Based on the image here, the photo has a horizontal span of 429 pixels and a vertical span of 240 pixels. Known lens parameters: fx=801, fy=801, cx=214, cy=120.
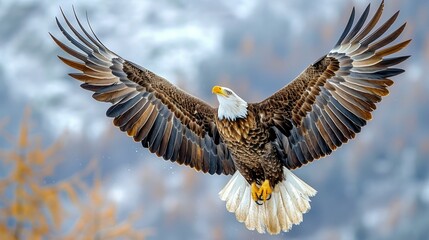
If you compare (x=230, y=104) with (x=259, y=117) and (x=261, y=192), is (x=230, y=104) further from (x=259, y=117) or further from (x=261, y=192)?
(x=261, y=192)

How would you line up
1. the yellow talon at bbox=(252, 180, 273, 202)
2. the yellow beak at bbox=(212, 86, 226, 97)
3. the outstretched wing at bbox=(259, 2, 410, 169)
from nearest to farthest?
the outstretched wing at bbox=(259, 2, 410, 169), the yellow beak at bbox=(212, 86, 226, 97), the yellow talon at bbox=(252, 180, 273, 202)

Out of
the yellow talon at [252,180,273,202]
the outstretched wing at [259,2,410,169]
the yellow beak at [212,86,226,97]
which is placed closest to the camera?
the outstretched wing at [259,2,410,169]

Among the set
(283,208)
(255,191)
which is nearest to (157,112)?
(255,191)

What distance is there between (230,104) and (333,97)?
684 millimetres

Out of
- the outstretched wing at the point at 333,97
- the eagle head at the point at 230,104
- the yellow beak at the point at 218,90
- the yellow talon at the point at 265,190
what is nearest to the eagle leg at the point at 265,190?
the yellow talon at the point at 265,190

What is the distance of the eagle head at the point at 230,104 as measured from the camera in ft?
17.2

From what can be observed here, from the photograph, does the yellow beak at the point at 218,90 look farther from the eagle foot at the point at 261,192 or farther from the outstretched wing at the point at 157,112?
the eagle foot at the point at 261,192

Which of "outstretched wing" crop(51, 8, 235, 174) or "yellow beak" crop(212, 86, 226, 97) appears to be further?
"outstretched wing" crop(51, 8, 235, 174)

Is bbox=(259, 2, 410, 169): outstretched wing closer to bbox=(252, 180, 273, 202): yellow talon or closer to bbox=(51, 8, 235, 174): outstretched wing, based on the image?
bbox=(252, 180, 273, 202): yellow talon

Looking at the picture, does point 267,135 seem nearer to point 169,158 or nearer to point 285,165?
point 285,165

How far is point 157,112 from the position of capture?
565 centimetres

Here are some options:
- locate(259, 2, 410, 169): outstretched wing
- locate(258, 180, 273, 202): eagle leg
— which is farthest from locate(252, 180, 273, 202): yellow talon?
locate(259, 2, 410, 169): outstretched wing

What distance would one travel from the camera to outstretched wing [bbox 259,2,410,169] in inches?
200

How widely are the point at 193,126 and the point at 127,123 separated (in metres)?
0.46
